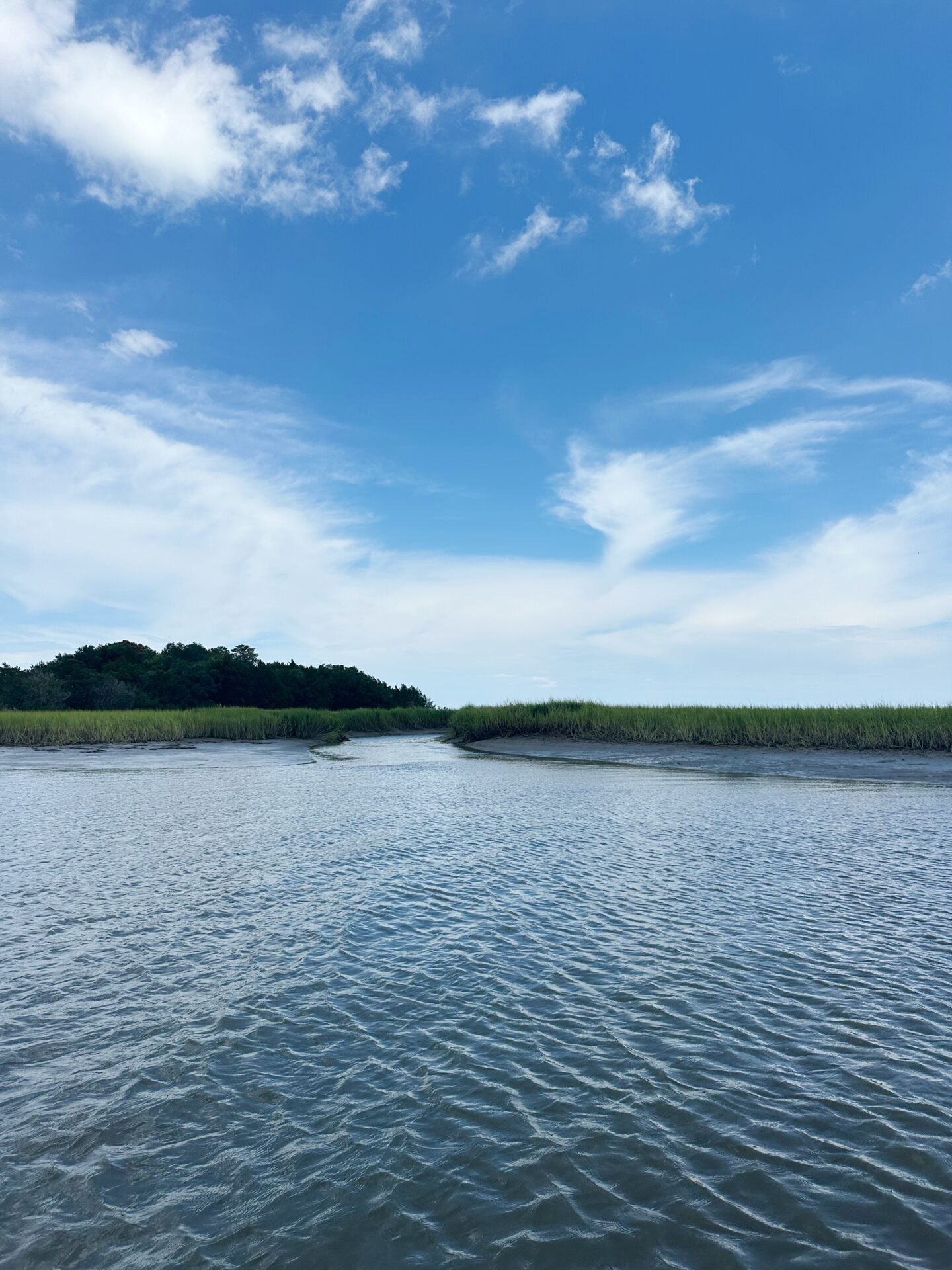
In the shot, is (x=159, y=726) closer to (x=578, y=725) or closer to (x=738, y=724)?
(x=578, y=725)

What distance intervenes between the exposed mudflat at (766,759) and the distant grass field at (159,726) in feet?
48.7

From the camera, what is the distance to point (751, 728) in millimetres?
28438

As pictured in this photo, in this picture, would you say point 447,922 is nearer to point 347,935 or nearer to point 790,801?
point 347,935

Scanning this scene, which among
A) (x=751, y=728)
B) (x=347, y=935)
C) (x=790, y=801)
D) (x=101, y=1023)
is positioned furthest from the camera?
(x=751, y=728)

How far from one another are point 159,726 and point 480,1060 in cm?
3707

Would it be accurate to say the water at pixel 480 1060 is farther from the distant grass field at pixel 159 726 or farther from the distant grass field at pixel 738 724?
the distant grass field at pixel 159 726

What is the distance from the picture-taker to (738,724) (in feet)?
95.6

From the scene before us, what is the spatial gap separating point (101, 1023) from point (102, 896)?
3.48 metres

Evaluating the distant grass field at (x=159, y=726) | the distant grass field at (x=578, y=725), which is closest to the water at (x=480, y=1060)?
the distant grass field at (x=578, y=725)

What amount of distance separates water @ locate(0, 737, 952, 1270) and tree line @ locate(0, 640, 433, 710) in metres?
49.1

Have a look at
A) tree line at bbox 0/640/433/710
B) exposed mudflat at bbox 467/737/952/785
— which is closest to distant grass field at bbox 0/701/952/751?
exposed mudflat at bbox 467/737/952/785

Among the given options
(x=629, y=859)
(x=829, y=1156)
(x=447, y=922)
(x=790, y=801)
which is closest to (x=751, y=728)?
(x=790, y=801)

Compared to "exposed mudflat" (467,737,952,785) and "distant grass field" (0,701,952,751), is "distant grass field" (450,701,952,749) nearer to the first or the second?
Result: "distant grass field" (0,701,952,751)

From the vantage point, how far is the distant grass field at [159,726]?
36.5 meters
